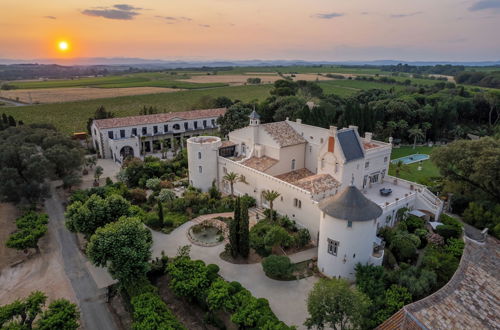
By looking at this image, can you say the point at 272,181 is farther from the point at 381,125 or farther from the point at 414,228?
the point at 381,125

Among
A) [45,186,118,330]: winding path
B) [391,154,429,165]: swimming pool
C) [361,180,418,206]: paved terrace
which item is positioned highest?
[361,180,418,206]: paved terrace

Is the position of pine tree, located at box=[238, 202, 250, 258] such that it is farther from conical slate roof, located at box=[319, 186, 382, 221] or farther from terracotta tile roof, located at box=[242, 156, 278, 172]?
terracotta tile roof, located at box=[242, 156, 278, 172]

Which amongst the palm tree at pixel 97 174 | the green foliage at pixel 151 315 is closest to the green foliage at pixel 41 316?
the green foliage at pixel 151 315

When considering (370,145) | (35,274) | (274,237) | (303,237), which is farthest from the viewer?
(370,145)

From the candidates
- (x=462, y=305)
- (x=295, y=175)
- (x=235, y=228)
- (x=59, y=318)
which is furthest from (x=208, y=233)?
(x=462, y=305)

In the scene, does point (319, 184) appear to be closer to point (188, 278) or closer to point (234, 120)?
point (188, 278)

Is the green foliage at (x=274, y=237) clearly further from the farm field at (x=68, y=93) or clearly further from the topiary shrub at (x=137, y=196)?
the farm field at (x=68, y=93)

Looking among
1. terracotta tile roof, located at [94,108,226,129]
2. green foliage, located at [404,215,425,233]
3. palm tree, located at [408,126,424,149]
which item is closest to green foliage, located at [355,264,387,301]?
green foliage, located at [404,215,425,233]

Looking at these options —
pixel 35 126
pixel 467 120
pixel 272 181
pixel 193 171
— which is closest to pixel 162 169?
pixel 193 171
